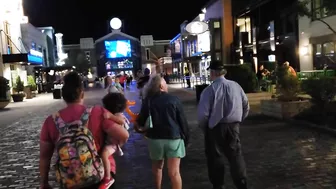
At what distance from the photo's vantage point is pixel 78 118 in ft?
9.76

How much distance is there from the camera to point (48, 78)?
46.5 meters

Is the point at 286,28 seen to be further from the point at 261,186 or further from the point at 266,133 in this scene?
the point at 261,186

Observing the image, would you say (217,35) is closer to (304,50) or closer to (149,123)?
(304,50)

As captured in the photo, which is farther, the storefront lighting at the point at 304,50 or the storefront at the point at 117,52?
the storefront at the point at 117,52

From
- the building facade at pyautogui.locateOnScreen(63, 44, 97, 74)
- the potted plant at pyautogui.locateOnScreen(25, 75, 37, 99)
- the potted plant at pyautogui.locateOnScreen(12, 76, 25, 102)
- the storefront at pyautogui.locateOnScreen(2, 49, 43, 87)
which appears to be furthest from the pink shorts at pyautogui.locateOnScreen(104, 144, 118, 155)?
the building facade at pyautogui.locateOnScreen(63, 44, 97, 74)

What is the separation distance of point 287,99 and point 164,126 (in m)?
7.63

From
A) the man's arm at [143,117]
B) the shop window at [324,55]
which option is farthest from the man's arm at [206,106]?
the shop window at [324,55]

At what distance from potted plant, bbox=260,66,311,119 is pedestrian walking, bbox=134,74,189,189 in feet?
23.0

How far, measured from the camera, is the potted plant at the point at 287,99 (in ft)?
36.3

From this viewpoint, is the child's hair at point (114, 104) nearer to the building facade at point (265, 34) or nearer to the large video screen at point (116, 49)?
the building facade at point (265, 34)

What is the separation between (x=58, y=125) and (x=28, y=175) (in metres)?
4.47

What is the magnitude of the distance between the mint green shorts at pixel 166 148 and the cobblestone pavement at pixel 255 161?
1.15 m

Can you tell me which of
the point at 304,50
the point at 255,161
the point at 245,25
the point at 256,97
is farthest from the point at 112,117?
the point at 245,25

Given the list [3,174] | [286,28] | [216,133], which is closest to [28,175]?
[3,174]
